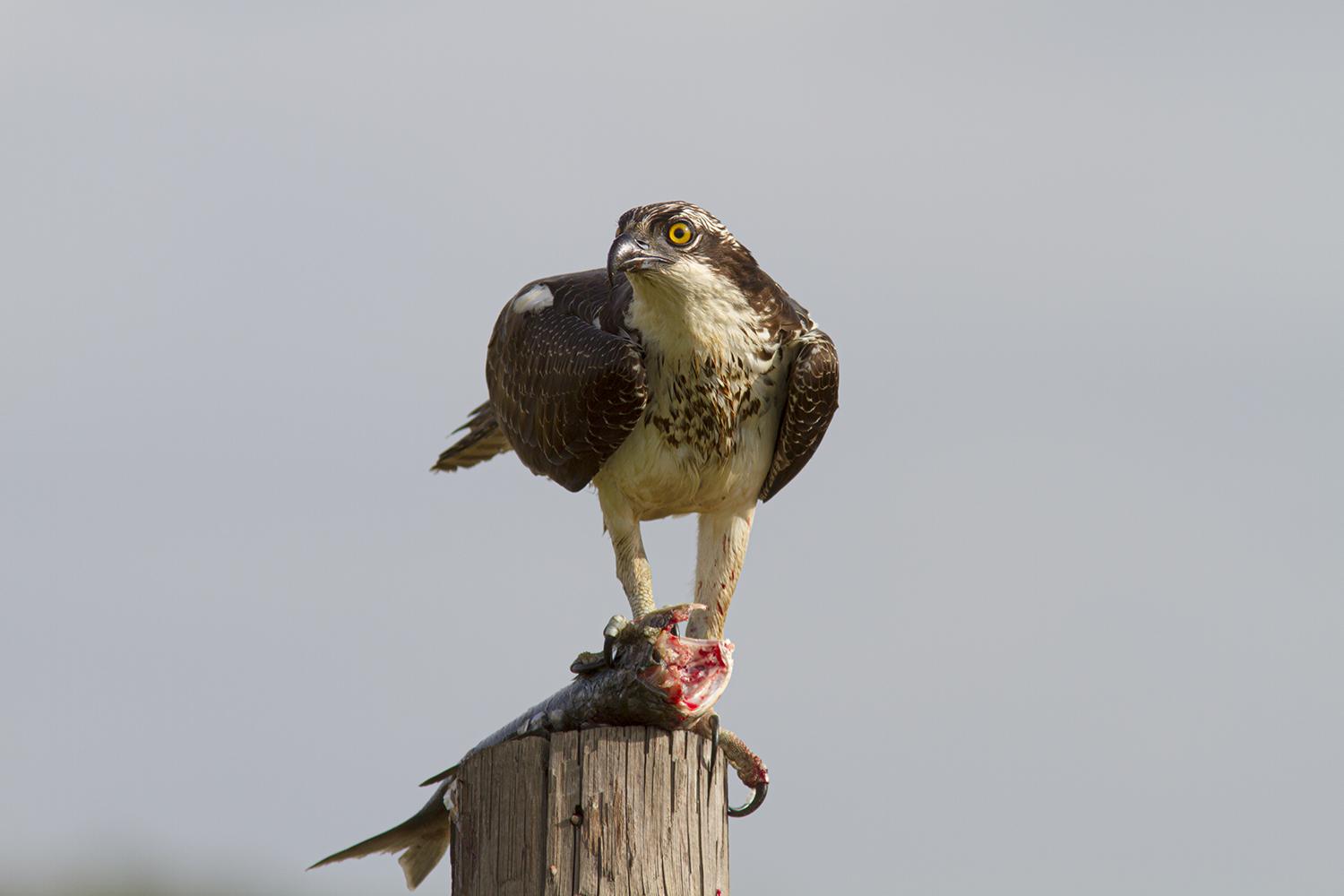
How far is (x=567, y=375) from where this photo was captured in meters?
7.15

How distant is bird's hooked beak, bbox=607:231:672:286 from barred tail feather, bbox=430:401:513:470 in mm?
2171

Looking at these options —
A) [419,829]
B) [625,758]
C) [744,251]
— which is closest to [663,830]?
[625,758]

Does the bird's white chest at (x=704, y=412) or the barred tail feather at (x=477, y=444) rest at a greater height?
the barred tail feather at (x=477, y=444)

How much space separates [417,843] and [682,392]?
2.18 metres

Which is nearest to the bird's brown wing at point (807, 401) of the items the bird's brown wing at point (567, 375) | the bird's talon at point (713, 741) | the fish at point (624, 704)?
the bird's brown wing at point (567, 375)

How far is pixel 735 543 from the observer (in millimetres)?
7465

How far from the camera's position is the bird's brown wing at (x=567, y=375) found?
6.98 meters

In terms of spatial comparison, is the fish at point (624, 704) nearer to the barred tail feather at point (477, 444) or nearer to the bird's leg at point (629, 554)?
the bird's leg at point (629, 554)

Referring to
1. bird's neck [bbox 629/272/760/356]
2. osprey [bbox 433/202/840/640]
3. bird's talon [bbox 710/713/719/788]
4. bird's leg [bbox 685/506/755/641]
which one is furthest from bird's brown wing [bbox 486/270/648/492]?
bird's talon [bbox 710/713/719/788]

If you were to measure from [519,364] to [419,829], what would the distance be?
8.34 ft

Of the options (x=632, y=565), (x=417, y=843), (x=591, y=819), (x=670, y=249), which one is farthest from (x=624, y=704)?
(x=670, y=249)

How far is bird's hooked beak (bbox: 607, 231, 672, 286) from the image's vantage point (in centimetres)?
669

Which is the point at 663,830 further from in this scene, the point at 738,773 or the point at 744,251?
the point at 744,251

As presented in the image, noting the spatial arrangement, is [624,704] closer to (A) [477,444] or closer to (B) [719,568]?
(B) [719,568]
